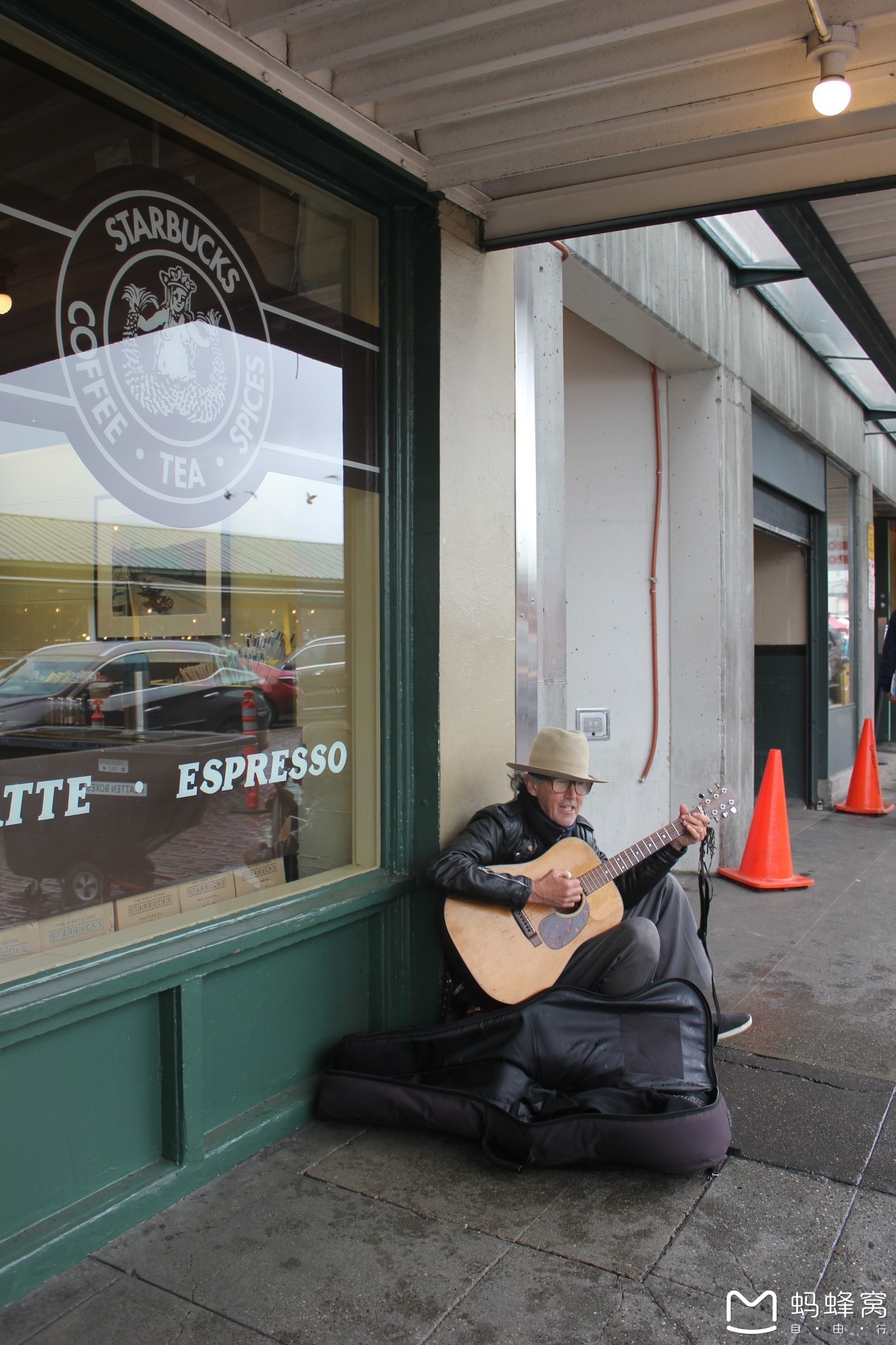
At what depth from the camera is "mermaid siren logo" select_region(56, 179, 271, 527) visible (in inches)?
104

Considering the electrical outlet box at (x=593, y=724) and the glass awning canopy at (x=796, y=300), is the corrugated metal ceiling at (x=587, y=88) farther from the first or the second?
the electrical outlet box at (x=593, y=724)

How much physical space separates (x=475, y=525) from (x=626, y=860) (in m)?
1.32

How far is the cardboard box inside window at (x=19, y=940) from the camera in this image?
2.50 metres

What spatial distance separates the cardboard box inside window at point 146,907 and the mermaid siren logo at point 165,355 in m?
1.06

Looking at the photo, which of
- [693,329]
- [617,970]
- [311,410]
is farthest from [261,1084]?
[693,329]

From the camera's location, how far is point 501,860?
3.52 metres

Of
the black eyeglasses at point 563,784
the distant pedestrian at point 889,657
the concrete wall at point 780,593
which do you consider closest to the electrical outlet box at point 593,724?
the black eyeglasses at point 563,784

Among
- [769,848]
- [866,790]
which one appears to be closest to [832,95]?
[769,848]

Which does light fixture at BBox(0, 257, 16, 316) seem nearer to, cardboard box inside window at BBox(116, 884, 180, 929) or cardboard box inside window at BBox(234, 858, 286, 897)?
cardboard box inside window at BBox(116, 884, 180, 929)

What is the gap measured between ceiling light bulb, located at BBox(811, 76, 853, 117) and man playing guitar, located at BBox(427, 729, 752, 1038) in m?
2.03

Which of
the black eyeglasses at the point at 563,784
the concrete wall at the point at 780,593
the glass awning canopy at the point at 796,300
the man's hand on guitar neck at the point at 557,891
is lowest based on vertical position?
the man's hand on guitar neck at the point at 557,891

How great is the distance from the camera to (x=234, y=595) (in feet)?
10.3

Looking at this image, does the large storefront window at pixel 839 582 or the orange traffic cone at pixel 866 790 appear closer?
the orange traffic cone at pixel 866 790

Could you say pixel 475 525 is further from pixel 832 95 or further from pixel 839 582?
pixel 839 582
